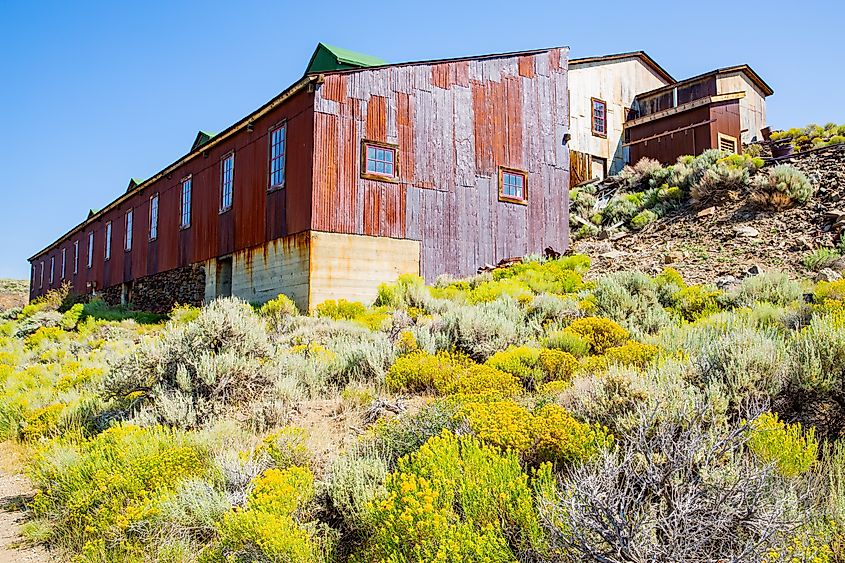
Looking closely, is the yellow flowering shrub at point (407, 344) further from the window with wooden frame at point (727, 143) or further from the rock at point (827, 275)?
the window with wooden frame at point (727, 143)

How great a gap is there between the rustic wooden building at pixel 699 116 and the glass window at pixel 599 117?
45.1 inches

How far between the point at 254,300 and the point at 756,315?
39.6 feet

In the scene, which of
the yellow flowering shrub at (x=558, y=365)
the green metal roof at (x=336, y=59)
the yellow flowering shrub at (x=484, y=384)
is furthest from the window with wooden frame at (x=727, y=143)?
the yellow flowering shrub at (x=484, y=384)

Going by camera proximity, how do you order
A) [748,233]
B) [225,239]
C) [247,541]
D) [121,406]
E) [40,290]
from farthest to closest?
[40,290] < [225,239] < [748,233] < [121,406] < [247,541]

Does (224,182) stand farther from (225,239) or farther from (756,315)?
(756,315)

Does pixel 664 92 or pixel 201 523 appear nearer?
pixel 201 523

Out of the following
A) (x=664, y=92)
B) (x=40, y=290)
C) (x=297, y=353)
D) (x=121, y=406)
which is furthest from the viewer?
(x=40, y=290)

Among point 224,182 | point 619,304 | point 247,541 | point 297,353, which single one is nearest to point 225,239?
point 224,182

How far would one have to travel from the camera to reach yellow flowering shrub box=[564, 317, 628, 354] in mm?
8094

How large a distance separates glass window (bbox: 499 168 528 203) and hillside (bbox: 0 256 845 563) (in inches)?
330

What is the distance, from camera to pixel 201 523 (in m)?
4.81

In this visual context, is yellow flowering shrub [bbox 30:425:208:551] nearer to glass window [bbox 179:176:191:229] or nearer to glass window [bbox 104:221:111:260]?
glass window [bbox 179:176:191:229]

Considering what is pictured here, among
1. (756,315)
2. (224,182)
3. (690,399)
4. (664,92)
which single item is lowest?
(690,399)

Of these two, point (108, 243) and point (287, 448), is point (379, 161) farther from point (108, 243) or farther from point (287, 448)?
point (108, 243)
